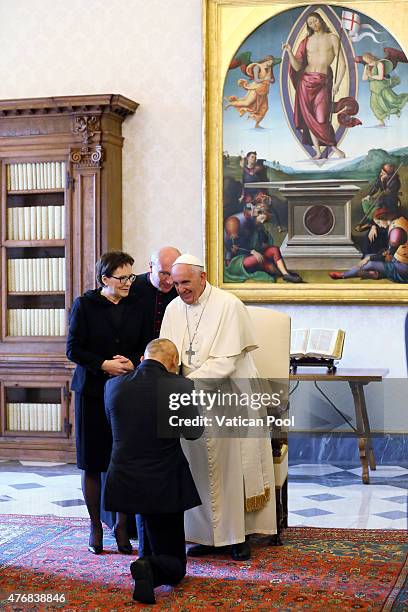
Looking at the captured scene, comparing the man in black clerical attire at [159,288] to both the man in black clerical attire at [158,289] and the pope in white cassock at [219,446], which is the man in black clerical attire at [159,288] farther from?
the pope in white cassock at [219,446]

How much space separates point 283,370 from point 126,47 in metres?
4.56

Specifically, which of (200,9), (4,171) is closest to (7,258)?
(4,171)

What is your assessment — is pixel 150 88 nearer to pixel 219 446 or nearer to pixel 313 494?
pixel 313 494

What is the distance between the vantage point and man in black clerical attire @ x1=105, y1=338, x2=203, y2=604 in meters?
5.09

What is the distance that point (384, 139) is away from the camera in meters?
9.31

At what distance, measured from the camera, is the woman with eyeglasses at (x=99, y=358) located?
6.07 meters

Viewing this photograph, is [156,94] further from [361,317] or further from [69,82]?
[361,317]

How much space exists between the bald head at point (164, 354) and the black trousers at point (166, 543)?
0.77 metres

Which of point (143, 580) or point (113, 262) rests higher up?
point (113, 262)

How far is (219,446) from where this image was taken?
6117 mm

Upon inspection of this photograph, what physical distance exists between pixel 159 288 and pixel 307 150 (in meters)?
3.21

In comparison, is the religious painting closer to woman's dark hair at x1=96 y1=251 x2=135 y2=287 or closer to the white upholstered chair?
the white upholstered chair

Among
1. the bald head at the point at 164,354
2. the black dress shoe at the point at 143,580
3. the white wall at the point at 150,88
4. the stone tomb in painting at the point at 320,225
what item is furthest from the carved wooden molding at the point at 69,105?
the black dress shoe at the point at 143,580

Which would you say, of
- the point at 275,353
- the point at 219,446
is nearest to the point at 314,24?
the point at 275,353
